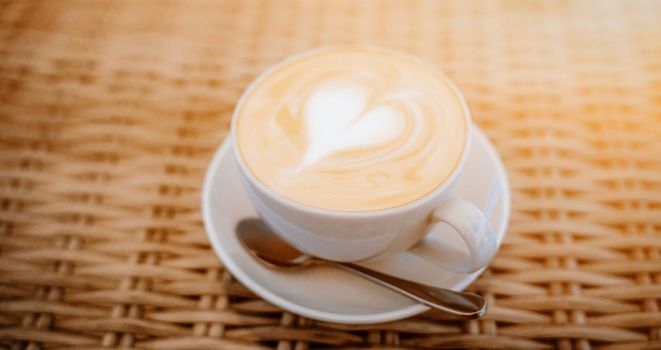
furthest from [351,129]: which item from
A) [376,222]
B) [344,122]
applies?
[376,222]

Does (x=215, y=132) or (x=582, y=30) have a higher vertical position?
(x=582, y=30)

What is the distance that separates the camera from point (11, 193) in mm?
640

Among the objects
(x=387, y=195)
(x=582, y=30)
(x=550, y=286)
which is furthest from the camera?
(x=582, y=30)

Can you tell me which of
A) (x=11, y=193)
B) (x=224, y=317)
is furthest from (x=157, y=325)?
(x=11, y=193)

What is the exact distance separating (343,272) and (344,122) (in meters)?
0.16

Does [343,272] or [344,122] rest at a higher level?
[344,122]

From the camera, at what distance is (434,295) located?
1.67ft

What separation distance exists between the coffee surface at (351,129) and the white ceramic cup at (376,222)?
10mm

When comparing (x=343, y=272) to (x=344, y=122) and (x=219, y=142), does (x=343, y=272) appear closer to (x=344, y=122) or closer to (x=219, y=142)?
(x=344, y=122)

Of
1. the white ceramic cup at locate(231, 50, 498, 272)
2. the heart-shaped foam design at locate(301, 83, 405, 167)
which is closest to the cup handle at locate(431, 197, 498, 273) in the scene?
the white ceramic cup at locate(231, 50, 498, 272)

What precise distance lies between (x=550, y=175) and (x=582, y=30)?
296 millimetres

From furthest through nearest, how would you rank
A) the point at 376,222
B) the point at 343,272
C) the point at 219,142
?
the point at 219,142 < the point at 343,272 < the point at 376,222

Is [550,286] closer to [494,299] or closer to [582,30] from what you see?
[494,299]

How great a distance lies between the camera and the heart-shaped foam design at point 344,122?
0.54 metres
